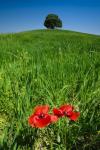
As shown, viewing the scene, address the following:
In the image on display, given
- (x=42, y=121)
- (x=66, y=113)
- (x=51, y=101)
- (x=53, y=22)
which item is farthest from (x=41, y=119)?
(x=53, y=22)

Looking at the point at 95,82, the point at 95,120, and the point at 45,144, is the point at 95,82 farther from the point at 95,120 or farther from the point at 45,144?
the point at 45,144

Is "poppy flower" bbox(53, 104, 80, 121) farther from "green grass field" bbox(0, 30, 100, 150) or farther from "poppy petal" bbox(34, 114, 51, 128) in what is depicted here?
"green grass field" bbox(0, 30, 100, 150)

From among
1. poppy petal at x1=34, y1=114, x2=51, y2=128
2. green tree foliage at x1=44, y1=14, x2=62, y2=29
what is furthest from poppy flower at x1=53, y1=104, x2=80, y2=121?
green tree foliage at x1=44, y1=14, x2=62, y2=29

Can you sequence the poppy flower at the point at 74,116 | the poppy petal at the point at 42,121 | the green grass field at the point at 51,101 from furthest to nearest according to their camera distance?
the green grass field at the point at 51,101 → the poppy flower at the point at 74,116 → the poppy petal at the point at 42,121

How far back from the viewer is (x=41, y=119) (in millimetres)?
2232

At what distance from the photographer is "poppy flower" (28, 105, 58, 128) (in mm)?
2182

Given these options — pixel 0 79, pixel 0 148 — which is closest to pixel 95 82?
pixel 0 79

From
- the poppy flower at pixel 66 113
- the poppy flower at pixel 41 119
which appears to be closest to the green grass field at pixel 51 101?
the poppy flower at pixel 41 119

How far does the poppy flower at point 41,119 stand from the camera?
2.18m

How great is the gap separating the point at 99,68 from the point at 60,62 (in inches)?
18.3

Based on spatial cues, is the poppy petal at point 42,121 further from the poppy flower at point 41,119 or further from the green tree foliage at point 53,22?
the green tree foliage at point 53,22

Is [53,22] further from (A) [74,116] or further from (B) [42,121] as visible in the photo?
(B) [42,121]

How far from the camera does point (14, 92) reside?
3742 millimetres

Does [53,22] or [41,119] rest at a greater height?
[53,22]
